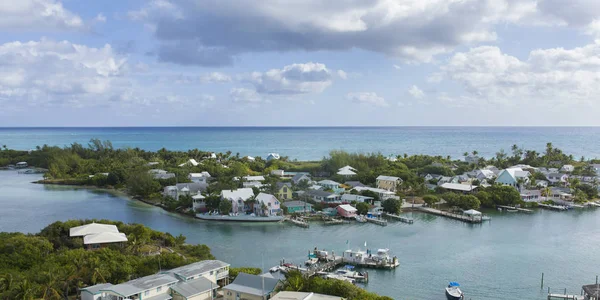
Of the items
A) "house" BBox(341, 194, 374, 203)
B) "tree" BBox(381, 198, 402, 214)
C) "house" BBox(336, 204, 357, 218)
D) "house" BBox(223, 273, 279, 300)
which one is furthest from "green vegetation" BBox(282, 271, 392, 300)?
"house" BBox(341, 194, 374, 203)

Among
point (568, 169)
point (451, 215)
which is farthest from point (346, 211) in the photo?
point (568, 169)

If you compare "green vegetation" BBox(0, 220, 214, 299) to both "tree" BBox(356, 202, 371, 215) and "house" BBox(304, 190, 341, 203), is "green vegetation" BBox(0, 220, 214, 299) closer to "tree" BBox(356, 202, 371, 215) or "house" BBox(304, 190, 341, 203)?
"tree" BBox(356, 202, 371, 215)

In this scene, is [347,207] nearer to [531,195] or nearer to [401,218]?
[401,218]

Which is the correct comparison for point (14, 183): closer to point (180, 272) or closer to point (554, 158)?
point (180, 272)

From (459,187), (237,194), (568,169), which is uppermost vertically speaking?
(568,169)

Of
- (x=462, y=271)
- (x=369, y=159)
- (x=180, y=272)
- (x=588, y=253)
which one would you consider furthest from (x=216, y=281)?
(x=369, y=159)

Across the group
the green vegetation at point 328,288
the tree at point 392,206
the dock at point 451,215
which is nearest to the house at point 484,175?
the dock at point 451,215
